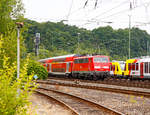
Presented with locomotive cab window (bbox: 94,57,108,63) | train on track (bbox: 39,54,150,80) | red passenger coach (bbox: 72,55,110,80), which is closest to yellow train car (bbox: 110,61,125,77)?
train on track (bbox: 39,54,150,80)

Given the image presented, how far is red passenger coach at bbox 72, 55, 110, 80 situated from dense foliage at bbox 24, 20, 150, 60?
3365 centimetres

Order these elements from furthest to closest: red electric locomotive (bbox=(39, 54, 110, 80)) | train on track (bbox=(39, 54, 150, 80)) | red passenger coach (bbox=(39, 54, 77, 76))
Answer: red passenger coach (bbox=(39, 54, 77, 76)) → red electric locomotive (bbox=(39, 54, 110, 80)) → train on track (bbox=(39, 54, 150, 80))

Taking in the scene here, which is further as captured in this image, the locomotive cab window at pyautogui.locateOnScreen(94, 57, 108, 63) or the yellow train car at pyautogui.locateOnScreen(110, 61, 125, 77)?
the yellow train car at pyautogui.locateOnScreen(110, 61, 125, 77)

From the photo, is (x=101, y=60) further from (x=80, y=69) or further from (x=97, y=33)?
(x=97, y=33)

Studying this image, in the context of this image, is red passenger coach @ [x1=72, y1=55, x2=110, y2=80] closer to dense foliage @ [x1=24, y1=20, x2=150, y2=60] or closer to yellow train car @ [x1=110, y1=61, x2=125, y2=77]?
yellow train car @ [x1=110, y1=61, x2=125, y2=77]

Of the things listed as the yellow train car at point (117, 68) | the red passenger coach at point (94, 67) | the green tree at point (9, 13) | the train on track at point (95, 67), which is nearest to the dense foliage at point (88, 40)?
the yellow train car at point (117, 68)

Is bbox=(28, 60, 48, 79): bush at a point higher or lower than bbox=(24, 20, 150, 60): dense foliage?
lower

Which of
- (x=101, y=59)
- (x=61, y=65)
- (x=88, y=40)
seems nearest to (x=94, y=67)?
(x=101, y=59)

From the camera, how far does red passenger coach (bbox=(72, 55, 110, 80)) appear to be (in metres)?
31.2

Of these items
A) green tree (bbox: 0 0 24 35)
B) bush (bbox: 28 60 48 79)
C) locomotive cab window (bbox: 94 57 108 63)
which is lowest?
bush (bbox: 28 60 48 79)

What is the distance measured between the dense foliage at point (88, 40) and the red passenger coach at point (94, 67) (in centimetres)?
3365

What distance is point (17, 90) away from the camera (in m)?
5.91

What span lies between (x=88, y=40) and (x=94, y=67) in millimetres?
44477

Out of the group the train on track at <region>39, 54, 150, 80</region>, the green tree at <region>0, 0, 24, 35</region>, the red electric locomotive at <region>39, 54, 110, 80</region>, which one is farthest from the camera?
the red electric locomotive at <region>39, 54, 110, 80</region>
